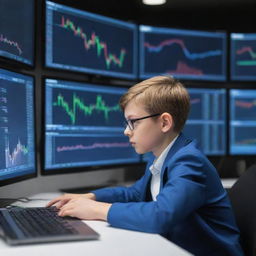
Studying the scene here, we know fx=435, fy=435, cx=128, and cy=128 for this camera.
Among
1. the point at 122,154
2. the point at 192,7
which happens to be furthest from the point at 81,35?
the point at 192,7

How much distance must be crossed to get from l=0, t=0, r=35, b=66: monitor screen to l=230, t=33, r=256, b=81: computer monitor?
1.31m

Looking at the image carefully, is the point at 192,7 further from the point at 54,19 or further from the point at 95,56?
A: the point at 54,19

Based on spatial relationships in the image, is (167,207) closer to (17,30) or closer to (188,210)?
(188,210)

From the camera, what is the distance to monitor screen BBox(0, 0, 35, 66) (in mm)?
1574

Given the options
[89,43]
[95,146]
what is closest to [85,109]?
[95,146]

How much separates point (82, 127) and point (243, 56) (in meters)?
1.19

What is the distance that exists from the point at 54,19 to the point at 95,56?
29 cm

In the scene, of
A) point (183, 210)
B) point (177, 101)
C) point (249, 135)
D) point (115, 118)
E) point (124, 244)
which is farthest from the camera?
point (249, 135)

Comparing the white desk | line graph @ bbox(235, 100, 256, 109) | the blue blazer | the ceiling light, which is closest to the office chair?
the blue blazer

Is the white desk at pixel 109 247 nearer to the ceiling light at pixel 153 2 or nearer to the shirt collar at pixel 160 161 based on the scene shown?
the shirt collar at pixel 160 161

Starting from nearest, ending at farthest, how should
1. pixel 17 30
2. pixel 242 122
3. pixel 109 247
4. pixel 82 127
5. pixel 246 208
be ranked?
pixel 109 247
pixel 246 208
pixel 17 30
pixel 82 127
pixel 242 122

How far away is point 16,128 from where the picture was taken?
61.2 inches

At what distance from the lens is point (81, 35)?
199 cm

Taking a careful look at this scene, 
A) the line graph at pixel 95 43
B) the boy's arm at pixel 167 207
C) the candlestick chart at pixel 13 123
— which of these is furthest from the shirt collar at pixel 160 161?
the line graph at pixel 95 43
